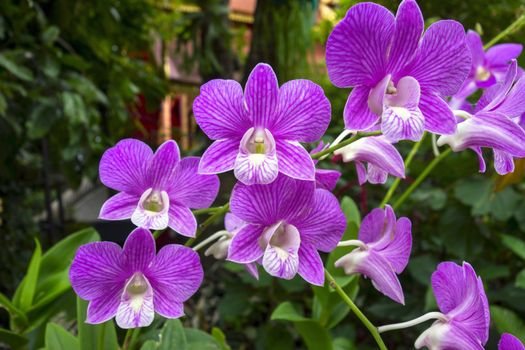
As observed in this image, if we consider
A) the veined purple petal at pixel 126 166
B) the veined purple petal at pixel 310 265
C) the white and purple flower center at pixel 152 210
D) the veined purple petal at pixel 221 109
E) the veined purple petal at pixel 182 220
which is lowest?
the veined purple petal at pixel 310 265

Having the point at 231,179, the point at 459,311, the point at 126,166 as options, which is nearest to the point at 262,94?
the point at 126,166

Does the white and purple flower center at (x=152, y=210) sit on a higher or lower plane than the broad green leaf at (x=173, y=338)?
higher

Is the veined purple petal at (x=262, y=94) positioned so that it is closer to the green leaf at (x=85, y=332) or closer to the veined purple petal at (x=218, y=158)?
the veined purple petal at (x=218, y=158)

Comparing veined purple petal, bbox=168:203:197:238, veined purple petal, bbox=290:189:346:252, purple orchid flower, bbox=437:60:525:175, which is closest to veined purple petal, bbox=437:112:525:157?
purple orchid flower, bbox=437:60:525:175

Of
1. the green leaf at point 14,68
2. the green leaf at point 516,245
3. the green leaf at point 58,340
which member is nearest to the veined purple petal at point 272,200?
the green leaf at point 58,340

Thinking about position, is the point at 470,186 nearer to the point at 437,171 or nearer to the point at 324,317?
the point at 437,171

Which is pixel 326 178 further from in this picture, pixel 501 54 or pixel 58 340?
pixel 501 54

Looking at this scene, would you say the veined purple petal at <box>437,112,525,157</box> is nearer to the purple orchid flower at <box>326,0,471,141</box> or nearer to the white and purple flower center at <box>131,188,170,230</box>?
the purple orchid flower at <box>326,0,471,141</box>
